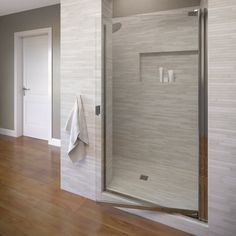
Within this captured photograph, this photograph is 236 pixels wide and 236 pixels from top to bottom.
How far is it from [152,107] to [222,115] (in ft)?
4.78

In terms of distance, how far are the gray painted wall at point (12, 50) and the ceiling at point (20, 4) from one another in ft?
0.31

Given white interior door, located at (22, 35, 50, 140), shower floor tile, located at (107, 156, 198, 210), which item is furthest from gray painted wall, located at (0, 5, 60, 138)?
shower floor tile, located at (107, 156, 198, 210)

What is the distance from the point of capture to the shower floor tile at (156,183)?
1.84 meters

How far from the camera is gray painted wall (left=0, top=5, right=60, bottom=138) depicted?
3.61 meters

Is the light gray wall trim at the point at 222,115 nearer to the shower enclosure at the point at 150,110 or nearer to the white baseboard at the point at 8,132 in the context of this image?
the shower enclosure at the point at 150,110

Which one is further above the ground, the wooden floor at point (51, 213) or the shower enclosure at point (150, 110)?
the shower enclosure at point (150, 110)

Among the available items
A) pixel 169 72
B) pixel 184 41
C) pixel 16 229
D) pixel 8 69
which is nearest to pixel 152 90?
pixel 169 72

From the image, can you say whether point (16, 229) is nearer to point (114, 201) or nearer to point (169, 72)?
point (114, 201)

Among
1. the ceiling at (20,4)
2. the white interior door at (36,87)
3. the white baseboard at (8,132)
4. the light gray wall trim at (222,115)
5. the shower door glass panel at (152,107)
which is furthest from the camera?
the white baseboard at (8,132)

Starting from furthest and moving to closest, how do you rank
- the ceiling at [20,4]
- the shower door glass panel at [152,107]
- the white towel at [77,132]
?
the ceiling at [20,4]
the shower door glass panel at [152,107]
the white towel at [77,132]

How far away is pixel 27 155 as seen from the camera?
323cm

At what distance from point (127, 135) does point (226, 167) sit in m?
1.65

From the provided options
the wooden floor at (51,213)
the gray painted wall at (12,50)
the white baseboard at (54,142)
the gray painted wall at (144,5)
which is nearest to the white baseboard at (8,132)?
the gray painted wall at (12,50)

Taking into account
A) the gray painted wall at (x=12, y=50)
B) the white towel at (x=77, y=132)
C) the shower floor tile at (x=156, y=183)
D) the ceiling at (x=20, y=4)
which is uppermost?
the ceiling at (x=20, y=4)
